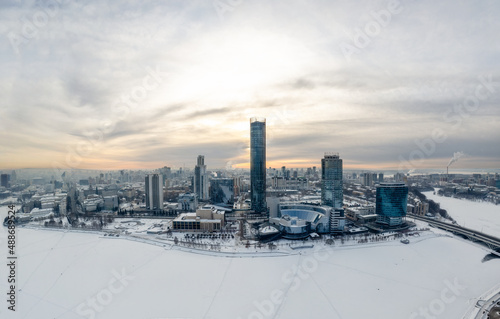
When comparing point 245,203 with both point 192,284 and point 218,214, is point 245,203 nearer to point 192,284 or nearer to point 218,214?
point 218,214

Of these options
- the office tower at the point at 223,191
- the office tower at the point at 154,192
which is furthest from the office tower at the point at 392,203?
the office tower at the point at 154,192

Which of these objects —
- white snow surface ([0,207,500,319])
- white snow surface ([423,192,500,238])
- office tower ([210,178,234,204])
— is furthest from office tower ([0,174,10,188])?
white snow surface ([423,192,500,238])

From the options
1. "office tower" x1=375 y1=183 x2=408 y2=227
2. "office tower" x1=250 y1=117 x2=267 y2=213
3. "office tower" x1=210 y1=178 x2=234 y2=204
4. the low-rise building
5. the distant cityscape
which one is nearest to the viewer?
the distant cityscape

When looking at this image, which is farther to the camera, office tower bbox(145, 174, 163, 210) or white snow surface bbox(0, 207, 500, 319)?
office tower bbox(145, 174, 163, 210)

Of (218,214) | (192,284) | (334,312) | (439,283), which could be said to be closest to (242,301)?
(192,284)

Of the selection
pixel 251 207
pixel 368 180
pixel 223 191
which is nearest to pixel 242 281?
pixel 251 207

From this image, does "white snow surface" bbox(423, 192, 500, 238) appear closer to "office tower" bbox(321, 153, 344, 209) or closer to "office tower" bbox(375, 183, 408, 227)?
"office tower" bbox(375, 183, 408, 227)

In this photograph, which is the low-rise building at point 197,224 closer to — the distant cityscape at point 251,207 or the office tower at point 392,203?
the distant cityscape at point 251,207
